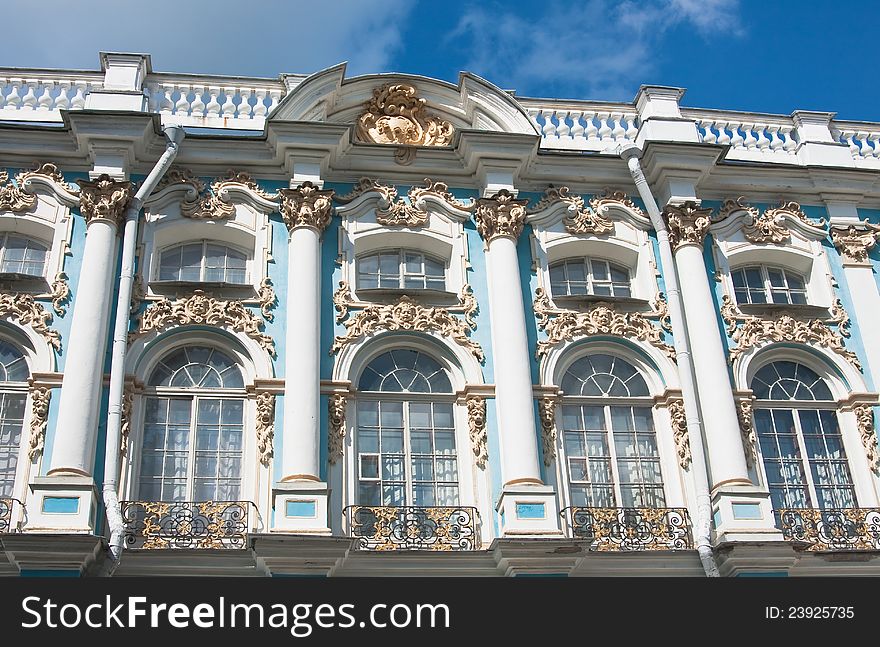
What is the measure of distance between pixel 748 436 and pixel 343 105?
7.80 metres

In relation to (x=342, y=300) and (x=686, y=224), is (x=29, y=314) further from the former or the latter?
(x=686, y=224)

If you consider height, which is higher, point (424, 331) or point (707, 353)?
point (424, 331)

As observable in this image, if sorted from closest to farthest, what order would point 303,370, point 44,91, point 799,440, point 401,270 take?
point 303,370
point 799,440
point 401,270
point 44,91

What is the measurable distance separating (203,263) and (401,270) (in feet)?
9.42

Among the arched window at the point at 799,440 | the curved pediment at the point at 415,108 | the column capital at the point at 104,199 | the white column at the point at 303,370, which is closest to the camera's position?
the white column at the point at 303,370

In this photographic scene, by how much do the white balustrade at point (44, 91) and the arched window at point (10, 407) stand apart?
3954 mm

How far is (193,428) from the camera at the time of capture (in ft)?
50.8

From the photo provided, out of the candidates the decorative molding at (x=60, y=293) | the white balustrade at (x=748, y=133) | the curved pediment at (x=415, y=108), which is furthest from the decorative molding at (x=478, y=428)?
the white balustrade at (x=748, y=133)

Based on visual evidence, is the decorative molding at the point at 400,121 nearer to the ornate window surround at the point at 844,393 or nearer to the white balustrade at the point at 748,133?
the white balustrade at the point at 748,133

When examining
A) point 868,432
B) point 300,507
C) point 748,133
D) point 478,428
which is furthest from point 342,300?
point 868,432

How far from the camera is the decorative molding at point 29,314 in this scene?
1563 cm

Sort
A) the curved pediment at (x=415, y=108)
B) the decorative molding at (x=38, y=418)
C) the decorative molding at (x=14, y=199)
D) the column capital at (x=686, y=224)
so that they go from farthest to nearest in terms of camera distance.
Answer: the curved pediment at (x=415, y=108)
the column capital at (x=686, y=224)
the decorative molding at (x=14, y=199)
the decorative molding at (x=38, y=418)

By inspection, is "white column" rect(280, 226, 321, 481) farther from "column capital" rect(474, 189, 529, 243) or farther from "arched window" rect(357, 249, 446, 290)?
"column capital" rect(474, 189, 529, 243)

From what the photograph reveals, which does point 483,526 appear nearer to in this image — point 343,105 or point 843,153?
point 343,105
